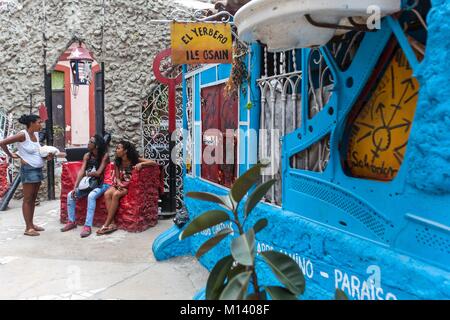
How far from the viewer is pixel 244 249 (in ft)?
6.05

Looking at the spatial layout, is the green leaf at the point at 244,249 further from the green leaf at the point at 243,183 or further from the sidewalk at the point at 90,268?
the sidewalk at the point at 90,268

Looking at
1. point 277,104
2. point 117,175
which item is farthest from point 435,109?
point 117,175

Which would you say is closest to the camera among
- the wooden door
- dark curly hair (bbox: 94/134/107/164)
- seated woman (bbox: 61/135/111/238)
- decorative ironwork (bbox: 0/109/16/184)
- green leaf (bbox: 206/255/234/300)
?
green leaf (bbox: 206/255/234/300)

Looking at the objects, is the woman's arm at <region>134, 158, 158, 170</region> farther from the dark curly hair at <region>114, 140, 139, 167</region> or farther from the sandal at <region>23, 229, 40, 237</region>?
the sandal at <region>23, 229, 40, 237</region>

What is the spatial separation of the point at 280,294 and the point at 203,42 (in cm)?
269

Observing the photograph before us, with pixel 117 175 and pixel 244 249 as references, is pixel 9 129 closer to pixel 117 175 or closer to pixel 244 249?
pixel 117 175

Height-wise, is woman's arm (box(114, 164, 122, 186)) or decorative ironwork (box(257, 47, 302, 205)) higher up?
decorative ironwork (box(257, 47, 302, 205))

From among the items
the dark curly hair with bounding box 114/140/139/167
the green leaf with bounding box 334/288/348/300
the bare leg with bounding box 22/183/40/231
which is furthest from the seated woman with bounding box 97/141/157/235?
the green leaf with bounding box 334/288/348/300

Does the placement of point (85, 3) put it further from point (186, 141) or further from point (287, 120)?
point (287, 120)

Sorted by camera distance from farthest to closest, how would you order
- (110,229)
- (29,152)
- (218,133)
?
1. (110,229)
2. (29,152)
3. (218,133)

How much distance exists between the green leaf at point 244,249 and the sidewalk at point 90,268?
260 cm

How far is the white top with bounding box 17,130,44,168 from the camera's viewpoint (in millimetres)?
6102

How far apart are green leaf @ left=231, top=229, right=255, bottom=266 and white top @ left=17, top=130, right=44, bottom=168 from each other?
4.96 m

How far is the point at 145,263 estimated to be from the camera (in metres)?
5.32
